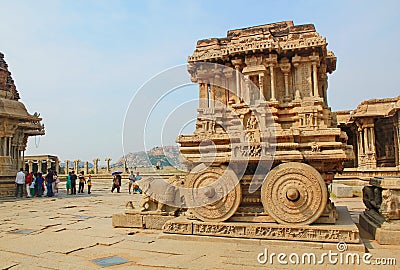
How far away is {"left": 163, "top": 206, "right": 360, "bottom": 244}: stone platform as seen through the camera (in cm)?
542

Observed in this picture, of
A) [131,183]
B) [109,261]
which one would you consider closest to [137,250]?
[109,261]

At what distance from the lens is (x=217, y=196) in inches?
246

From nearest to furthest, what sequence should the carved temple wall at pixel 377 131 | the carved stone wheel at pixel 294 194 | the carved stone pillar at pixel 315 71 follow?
the carved stone wheel at pixel 294 194 → the carved stone pillar at pixel 315 71 → the carved temple wall at pixel 377 131

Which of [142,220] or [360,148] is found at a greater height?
[360,148]

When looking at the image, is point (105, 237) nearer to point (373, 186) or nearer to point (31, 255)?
point (31, 255)

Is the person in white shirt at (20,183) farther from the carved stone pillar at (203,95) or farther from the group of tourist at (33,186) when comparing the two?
the carved stone pillar at (203,95)

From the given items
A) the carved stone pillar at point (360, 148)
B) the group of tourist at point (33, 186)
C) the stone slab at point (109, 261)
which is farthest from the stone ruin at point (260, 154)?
the carved stone pillar at point (360, 148)

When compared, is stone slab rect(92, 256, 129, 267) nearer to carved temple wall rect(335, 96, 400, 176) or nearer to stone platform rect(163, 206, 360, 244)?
stone platform rect(163, 206, 360, 244)

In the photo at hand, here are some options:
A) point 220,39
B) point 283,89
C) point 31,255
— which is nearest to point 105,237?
point 31,255

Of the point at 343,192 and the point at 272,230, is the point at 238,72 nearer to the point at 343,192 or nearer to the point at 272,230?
→ the point at 272,230

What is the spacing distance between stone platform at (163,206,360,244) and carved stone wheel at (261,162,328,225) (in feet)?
0.56

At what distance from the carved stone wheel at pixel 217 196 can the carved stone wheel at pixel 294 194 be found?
53 cm

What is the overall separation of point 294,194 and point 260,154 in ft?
3.09

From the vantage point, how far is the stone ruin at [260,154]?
586 centimetres
